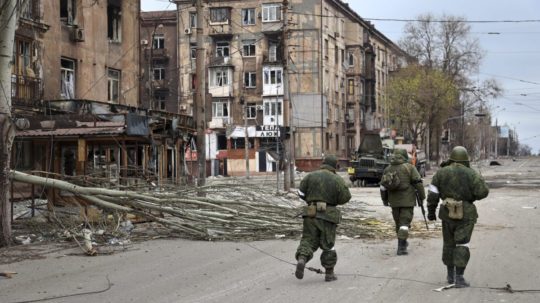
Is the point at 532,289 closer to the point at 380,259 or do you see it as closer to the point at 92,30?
the point at 380,259

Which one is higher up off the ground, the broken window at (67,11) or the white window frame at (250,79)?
the white window frame at (250,79)

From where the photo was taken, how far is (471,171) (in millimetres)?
7984

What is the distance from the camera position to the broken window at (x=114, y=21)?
2803cm

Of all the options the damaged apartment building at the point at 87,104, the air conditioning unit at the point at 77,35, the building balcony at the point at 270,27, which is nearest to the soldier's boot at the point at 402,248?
the damaged apartment building at the point at 87,104

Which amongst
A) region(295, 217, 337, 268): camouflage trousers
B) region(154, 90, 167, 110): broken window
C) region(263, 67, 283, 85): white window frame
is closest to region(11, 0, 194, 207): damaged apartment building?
region(295, 217, 337, 268): camouflage trousers

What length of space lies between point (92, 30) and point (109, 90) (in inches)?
119

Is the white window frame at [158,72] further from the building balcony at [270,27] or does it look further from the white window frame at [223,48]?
the building balcony at [270,27]

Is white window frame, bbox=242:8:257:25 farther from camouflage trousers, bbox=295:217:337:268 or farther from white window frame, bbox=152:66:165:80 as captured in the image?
camouflage trousers, bbox=295:217:337:268

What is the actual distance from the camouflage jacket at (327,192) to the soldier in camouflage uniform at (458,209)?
1.23 metres

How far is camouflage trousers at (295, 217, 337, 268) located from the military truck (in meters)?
27.3

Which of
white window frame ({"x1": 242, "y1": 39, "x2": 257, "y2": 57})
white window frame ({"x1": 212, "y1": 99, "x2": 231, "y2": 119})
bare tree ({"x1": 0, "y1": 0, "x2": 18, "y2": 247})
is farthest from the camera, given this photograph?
white window frame ({"x1": 212, "y1": 99, "x2": 231, "y2": 119})

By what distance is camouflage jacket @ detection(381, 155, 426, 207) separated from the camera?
416 inches

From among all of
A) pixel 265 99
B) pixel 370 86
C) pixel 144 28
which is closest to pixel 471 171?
pixel 265 99

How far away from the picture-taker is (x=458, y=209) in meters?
7.74
